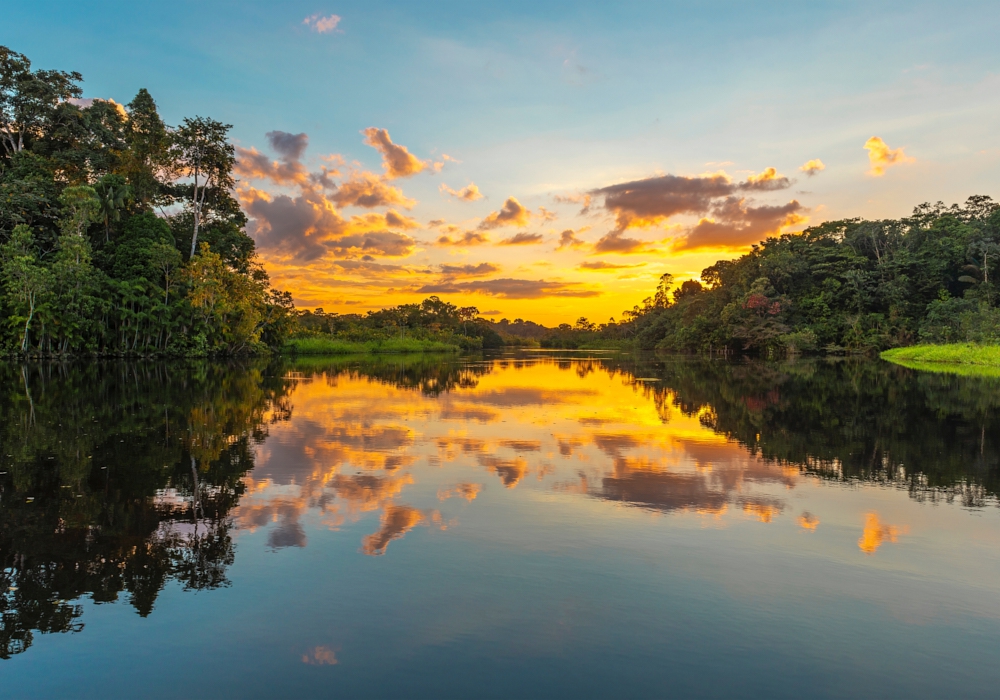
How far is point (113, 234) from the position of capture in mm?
40500

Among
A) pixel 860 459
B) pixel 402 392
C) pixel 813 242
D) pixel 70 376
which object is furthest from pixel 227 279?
pixel 813 242

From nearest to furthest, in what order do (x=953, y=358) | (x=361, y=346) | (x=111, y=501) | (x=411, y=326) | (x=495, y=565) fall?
1. (x=495, y=565)
2. (x=111, y=501)
3. (x=953, y=358)
4. (x=361, y=346)
5. (x=411, y=326)

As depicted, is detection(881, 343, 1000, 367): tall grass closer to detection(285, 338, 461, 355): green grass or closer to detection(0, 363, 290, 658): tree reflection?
detection(0, 363, 290, 658): tree reflection

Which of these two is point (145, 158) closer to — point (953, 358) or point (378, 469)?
point (378, 469)

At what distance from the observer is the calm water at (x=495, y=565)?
3.37 meters

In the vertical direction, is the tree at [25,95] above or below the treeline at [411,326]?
above

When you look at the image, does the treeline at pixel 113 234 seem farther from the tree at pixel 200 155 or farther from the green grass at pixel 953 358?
the green grass at pixel 953 358

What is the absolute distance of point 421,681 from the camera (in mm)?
3244

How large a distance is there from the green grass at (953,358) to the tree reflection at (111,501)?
31.0 meters

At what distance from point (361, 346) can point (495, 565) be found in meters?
62.6

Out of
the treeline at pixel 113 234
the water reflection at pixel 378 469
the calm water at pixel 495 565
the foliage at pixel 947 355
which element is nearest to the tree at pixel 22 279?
the treeline at pixel 113 234

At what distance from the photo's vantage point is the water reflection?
509 cm

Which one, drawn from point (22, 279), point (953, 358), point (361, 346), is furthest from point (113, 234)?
point (953, 358)

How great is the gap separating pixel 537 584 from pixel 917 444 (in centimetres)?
895
